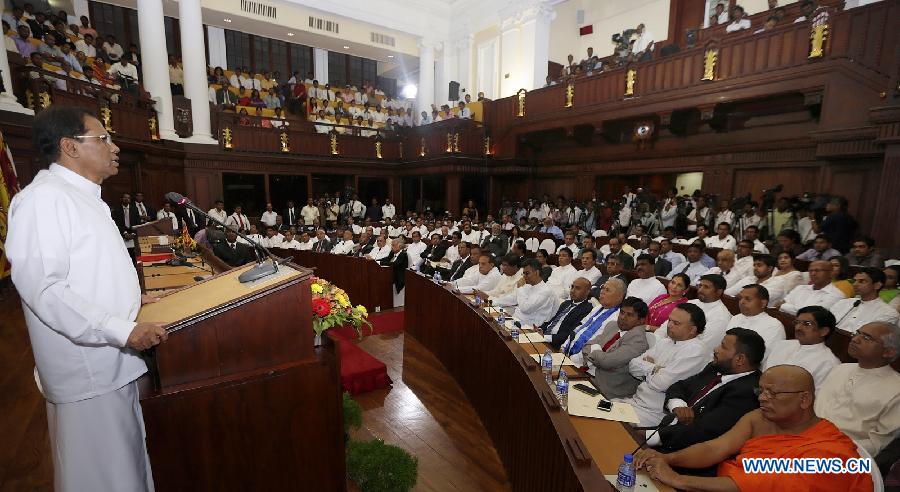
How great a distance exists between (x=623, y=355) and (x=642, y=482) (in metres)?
1.27

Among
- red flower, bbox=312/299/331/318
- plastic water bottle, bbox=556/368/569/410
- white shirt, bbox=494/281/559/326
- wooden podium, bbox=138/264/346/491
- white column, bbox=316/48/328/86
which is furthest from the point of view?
white column, bbox=316/48/328/86

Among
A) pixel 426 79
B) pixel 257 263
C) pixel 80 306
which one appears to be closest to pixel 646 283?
pixel 257 263

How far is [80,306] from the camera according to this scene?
1.37 m

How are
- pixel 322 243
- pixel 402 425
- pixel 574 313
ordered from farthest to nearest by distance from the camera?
pixel 322 243
pixel 574 313
pixel 402 425

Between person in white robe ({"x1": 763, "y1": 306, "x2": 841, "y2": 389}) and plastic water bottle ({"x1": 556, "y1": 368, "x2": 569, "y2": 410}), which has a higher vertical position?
person in white robe ({"x1": 763, "y1": 306, "x2": 841, "y2": 389})

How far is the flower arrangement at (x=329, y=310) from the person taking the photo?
212cm

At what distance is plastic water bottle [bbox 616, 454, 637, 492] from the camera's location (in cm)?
178

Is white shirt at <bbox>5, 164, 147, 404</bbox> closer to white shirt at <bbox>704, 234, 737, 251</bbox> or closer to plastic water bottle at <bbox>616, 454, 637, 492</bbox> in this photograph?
plastic water bottle at <bbox>616, 454, 637, 492</bbox>

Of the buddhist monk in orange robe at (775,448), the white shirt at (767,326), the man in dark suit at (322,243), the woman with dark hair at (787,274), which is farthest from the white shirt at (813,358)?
the man in dark suit at (322,243)

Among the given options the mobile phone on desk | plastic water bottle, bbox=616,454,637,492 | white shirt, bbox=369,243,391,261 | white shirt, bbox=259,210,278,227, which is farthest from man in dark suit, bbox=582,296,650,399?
white shirt, bbox=259,210,278,227

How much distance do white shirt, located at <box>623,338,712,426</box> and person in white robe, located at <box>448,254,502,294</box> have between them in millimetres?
3081

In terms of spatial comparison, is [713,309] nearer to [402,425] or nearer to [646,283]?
[646,283]

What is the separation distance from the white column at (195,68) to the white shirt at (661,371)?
12.9 meters

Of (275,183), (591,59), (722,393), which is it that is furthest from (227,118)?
(722,393)
